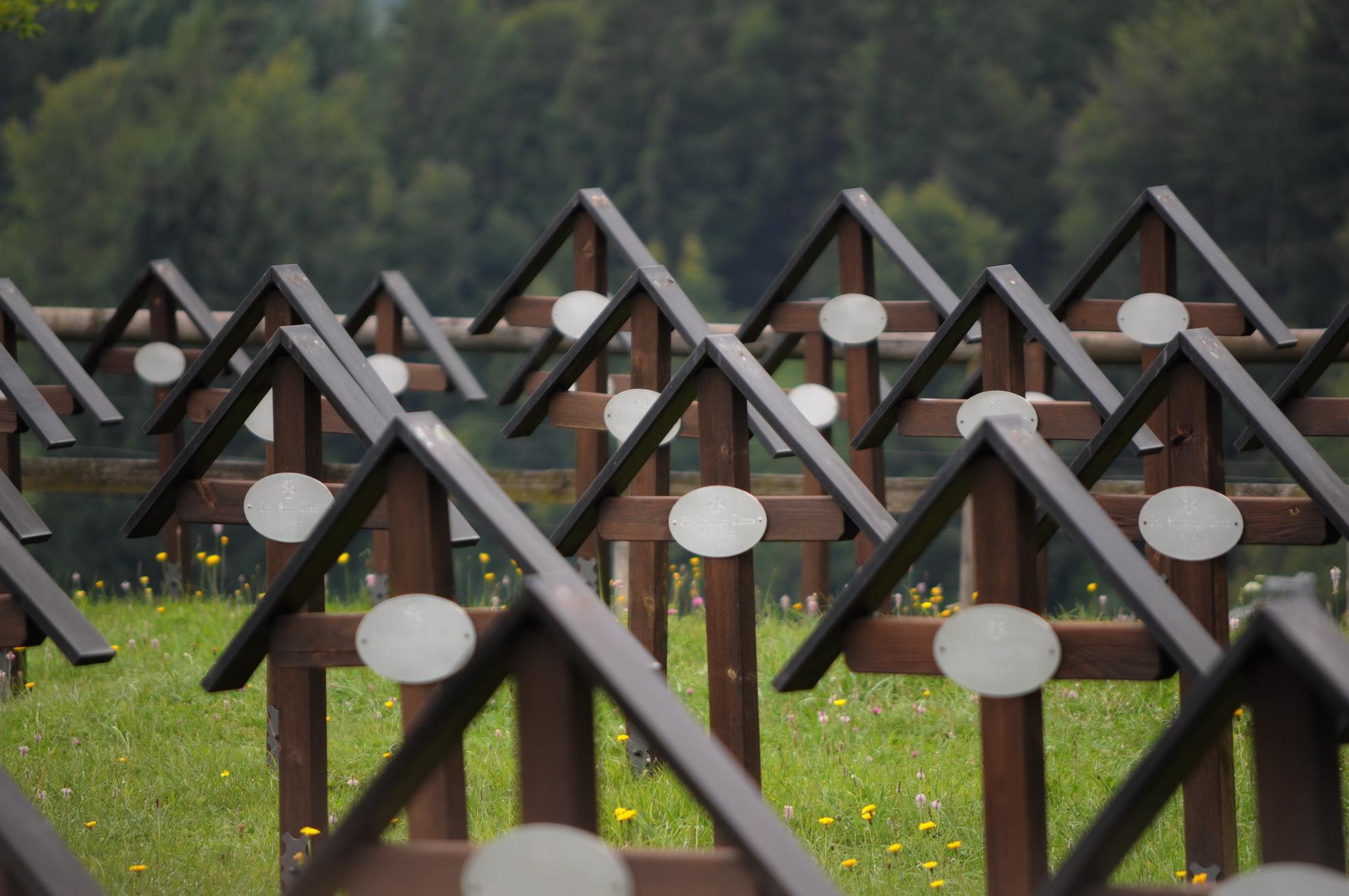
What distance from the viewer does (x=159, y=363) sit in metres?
6.58

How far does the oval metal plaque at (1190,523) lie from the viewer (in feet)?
10.6

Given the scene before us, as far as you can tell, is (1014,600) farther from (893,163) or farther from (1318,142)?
(893,163)

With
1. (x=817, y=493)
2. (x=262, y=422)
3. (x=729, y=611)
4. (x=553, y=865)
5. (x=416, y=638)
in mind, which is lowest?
(x=553, y=865)

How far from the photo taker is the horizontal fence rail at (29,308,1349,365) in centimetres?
623

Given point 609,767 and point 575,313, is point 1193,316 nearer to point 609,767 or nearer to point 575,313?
point 575,313

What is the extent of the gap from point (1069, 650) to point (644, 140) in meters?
32.3

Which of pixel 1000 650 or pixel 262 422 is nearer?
pixel 1000 650

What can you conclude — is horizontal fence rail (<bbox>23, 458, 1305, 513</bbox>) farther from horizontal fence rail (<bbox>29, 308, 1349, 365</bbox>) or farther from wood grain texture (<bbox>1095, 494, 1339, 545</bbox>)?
wood grain texture (<bbox>1095, 494, 1339, 545</bbox>)

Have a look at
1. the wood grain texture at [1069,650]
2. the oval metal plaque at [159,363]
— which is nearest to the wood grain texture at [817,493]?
the oval metal plaque at [159,363]

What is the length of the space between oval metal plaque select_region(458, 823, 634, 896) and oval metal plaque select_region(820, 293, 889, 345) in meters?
4.06

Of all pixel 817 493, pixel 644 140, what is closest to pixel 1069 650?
pixel 817 493

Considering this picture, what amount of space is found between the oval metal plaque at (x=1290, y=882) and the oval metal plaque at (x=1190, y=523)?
1.63 meters

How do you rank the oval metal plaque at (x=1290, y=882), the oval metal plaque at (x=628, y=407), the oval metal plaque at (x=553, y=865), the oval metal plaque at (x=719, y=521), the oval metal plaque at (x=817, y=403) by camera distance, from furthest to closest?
the oval metal plaque at (x=817, y=403) → the oval metal plaque at (x=628, y=407) → the oval metal plaque at (x=719, y=521) → the oval metal plaque at (x=553, y=865) → the oval metal plaque at (x=1290, y=882)

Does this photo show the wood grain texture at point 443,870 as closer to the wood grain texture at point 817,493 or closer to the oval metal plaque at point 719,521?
the oval metal plaque at point 719,521
